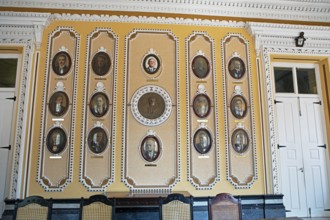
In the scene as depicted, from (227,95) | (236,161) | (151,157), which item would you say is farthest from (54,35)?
(236,161)

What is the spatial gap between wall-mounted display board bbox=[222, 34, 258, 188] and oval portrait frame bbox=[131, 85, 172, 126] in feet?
3.75

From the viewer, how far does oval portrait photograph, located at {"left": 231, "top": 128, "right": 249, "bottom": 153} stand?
223 inches

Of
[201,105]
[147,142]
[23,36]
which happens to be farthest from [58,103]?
[201,105]

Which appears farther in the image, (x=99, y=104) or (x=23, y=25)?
(x=23, y=25)

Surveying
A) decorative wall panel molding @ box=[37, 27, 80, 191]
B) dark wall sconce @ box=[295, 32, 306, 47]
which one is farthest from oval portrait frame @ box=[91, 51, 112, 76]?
dark wall sconce @ box=[295, 32, 306, 47]

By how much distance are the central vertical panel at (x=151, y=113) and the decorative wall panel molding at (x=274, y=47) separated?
1.71 metres

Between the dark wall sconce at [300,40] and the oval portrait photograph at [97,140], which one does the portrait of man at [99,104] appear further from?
the dark wall sconce at [300,40]

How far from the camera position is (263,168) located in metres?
5.64

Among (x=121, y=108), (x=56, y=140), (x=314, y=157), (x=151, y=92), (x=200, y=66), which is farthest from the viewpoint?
(x=314, y=157)

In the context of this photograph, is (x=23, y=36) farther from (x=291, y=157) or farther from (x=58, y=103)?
(x=291, y=157)

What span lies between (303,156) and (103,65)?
425 centimetres

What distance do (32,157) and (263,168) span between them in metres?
4.14

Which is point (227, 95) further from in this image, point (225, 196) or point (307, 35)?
point (225, 196)

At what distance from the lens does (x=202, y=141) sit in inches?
221
